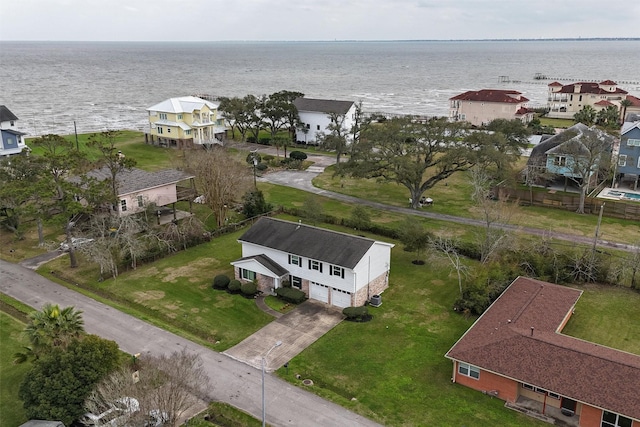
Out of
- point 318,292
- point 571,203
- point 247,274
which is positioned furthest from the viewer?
point 571,203

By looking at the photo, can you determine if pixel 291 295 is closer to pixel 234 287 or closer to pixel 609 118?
pixel 234 287

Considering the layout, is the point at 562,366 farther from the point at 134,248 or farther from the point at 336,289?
the point at 134,248

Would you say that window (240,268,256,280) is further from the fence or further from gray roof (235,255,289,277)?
the fence

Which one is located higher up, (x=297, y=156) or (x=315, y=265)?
(x=297, y=156)

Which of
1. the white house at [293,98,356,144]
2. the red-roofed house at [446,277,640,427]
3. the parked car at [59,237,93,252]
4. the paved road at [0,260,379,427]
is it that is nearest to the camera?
the red-roofed house at [446,277,640,427]

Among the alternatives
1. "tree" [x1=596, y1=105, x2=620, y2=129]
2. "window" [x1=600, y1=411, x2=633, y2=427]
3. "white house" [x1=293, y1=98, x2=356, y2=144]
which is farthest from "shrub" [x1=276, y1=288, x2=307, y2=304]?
"tree" [x1=596, y1=105, x2=620, y2=129]

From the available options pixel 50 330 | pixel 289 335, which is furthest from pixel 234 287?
pixel 50 330

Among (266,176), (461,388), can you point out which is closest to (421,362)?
(461,388)
